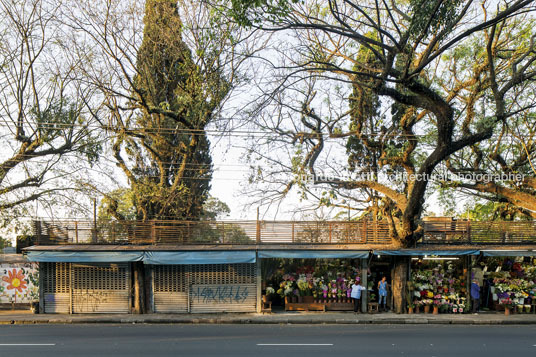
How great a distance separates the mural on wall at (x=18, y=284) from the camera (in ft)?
56.0

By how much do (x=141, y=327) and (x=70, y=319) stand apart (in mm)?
3329

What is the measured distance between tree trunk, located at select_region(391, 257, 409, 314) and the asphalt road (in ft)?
7.20

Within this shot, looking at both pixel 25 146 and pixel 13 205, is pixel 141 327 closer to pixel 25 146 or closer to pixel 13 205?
pixel 13 205

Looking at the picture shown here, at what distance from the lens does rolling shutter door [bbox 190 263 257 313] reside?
54.7ft

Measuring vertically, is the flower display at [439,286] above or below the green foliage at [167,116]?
below

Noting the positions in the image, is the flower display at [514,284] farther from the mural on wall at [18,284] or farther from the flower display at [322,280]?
the mural on wall at [18,284]

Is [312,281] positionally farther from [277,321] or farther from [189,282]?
[189,282]

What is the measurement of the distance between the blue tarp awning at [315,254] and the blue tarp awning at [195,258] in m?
0.68

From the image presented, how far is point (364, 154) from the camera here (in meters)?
22.4

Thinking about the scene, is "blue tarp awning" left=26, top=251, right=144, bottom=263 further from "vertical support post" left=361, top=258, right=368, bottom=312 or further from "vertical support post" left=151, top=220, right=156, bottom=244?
"vertical support post" left=361, top=258, right=368, bottom=312

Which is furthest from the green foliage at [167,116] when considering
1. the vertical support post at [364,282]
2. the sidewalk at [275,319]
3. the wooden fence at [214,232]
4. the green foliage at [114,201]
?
the vertical support post at [364,282]

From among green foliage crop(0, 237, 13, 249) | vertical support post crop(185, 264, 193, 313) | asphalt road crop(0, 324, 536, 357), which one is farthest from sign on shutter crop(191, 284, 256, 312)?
green foliage crop(0, 237, 13, 249)

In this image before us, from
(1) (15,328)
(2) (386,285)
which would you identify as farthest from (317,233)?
(1) (15,328)

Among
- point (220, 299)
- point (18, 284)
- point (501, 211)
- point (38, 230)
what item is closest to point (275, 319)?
point (220, 299)
